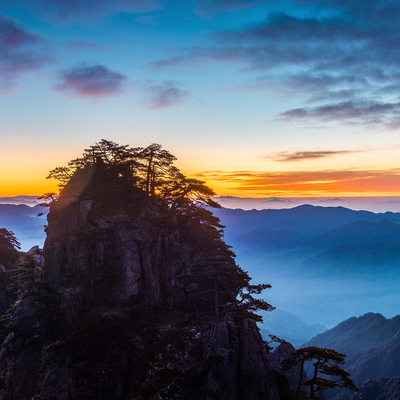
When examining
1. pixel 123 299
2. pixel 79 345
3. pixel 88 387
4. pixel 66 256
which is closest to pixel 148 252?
pixel 123 299

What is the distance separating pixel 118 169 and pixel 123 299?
23.5m

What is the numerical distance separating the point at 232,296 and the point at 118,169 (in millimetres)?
29340

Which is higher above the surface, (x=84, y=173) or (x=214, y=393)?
(x=84, y=173)

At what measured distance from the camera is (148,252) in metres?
49.3

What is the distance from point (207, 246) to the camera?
54.6 meters

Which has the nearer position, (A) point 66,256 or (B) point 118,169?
(A) point 66,256

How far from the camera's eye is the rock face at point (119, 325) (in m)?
38.5

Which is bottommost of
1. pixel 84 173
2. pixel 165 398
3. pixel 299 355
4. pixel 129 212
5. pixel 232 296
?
pixel 165 398

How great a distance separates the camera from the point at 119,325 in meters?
41.9

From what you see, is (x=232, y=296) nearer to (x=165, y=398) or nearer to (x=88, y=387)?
(x=165, y=398)

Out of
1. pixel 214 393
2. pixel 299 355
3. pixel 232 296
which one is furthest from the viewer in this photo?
pixel 232 296

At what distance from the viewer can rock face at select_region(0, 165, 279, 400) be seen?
38.5 metres

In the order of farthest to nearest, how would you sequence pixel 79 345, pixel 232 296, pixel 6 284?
pixel 6 284
pixel 232 296
pixel 79 345

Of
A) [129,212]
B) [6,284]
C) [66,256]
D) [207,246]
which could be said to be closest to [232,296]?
[207,246]
